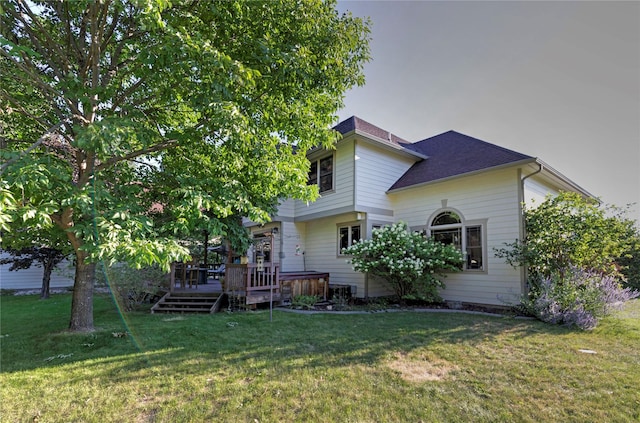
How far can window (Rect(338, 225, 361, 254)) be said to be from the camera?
425 inches

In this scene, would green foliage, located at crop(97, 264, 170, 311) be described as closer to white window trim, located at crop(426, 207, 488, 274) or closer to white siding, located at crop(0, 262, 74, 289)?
white siding, located at crop(0, 262, 74, 289)

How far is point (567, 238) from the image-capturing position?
7.00 m

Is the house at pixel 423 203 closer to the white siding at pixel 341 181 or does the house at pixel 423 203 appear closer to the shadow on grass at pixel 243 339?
the white siding at pixel 341 181

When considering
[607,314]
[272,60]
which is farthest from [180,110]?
[607,314]

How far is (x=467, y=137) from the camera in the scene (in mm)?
10727

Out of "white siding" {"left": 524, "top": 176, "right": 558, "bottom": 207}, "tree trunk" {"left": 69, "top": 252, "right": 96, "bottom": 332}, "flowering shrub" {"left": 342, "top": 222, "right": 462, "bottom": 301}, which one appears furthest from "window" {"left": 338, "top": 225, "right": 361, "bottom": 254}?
"tree trunk" {"left": 69, "top": 252, "right": 96, "bottom": 332}

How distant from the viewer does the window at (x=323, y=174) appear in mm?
11016

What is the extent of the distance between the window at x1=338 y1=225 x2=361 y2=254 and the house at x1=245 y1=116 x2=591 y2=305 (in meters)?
0.04

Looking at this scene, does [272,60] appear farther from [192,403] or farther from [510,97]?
[510,97]

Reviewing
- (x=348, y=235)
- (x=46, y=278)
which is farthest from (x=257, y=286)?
(x=46, y=278)

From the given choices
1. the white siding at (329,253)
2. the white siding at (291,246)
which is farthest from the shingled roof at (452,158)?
the white siding at (291,246)

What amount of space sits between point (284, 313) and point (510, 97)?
11.2 meters

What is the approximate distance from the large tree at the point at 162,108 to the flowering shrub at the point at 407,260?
12.5ft

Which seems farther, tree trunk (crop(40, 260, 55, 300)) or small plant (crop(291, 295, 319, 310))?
tree trunk (crop(40, 260, 55, 300))
